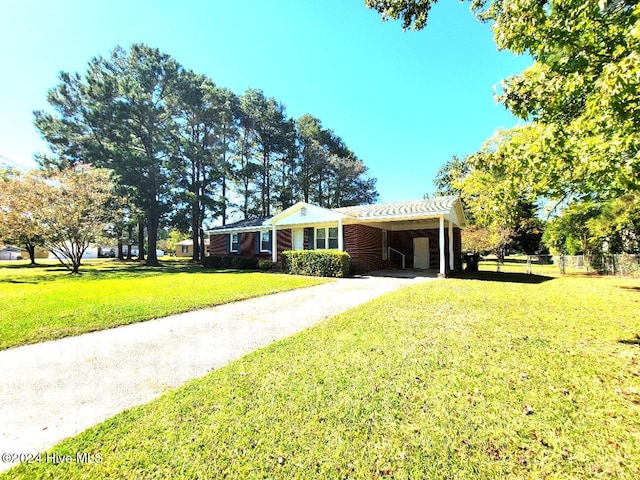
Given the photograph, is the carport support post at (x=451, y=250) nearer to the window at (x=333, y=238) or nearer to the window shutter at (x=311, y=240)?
the window at (x=333, y=238)

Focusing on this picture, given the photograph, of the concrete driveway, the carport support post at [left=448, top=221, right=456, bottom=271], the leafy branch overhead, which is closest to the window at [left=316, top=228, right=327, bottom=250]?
the carport support post at [left=448, top=221, right=456, bottom=271]

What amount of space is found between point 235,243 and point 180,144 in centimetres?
1230

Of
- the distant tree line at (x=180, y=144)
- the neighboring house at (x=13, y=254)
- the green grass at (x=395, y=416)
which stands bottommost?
the green grass at (x=395, y=416)

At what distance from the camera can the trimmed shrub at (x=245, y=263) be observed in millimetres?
19125

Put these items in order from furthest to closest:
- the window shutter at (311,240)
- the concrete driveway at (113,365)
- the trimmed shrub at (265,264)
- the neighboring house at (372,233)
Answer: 1. the trimmed shrub at (265,264)
2. the window shutter at (311,240)
3. the neighboring house at (372,233)
4. the concrete driveway at (113,365)

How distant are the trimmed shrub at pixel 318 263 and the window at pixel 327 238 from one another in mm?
1860

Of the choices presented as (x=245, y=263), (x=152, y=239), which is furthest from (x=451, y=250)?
(x=152, y=239)

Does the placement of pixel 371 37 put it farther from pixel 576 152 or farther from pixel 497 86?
pixel 576 152

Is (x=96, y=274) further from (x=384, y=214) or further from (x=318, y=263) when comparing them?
(x=384, y=214)

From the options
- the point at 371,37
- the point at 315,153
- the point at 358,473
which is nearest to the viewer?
the point at 358,473

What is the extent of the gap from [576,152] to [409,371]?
16.7 ft

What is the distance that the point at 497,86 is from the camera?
5289mm

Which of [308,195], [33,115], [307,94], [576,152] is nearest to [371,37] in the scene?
[576,152]

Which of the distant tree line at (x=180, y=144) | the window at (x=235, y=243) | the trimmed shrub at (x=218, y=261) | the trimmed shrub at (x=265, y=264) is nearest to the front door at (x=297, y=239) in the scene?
the trimmed shrub at (x=265, y=264)
